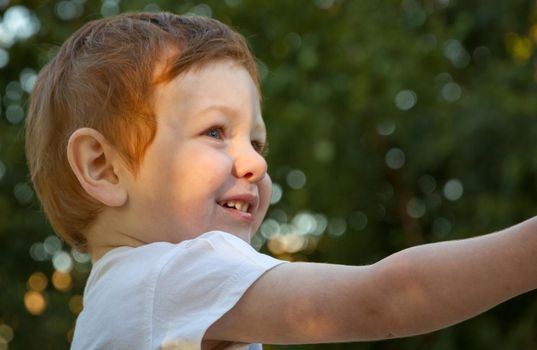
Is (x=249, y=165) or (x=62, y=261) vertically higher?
(x=249, y=165)

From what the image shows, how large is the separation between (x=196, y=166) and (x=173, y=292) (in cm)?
25

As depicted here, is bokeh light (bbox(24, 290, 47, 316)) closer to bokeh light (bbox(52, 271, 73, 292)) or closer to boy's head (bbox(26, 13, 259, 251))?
bokeh light (bbox(52, 271, 73, 292))

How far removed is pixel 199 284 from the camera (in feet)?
4.79

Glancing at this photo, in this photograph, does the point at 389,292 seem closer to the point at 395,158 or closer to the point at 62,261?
the point at 395,158

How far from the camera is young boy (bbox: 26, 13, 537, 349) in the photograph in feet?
4.34

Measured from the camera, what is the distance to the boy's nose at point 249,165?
169 cm

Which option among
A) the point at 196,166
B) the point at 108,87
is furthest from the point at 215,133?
the point at 108,87

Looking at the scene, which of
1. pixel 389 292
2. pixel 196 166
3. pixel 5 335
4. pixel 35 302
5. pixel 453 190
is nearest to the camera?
pixel 389 292

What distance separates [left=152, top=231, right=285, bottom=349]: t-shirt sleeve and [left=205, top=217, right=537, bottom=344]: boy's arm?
21mm

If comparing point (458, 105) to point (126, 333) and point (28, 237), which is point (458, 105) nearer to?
point (28, 237)

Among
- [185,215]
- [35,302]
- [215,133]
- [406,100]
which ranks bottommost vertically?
[35,302]

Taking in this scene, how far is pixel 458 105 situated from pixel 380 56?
498mm

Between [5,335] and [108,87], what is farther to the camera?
[5,335]

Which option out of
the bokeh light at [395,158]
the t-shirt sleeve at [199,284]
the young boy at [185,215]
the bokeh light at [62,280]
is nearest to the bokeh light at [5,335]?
the bokeh light at [62,280]
